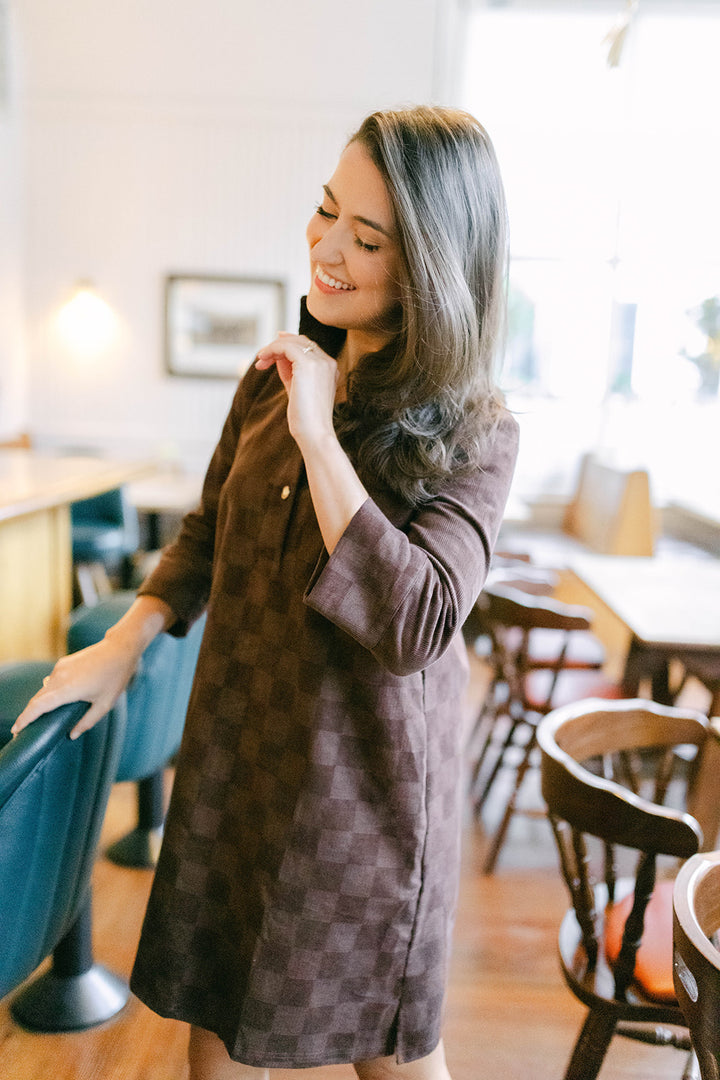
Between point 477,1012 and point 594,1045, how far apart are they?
68 centimetres

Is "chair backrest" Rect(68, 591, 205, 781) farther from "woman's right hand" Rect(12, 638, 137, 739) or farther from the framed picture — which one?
the framed picture

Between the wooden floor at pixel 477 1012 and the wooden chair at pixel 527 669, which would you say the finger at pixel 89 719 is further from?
the wooden chair at pixel 527 669

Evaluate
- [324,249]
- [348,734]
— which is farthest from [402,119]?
[348,734]

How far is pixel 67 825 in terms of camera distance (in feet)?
4.09

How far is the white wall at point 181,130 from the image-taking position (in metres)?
5.57

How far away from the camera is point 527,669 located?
9.18 feet

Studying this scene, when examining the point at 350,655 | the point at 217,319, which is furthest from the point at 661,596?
the point at 217,319

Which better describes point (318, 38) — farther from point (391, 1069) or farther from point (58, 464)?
point (391, 1069)

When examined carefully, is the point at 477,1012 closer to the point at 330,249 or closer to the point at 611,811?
the point at 611,811

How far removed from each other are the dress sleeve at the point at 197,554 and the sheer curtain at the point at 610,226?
14.9 feet

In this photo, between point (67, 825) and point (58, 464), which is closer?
point (67, 825)

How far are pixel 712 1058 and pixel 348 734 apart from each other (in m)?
0.48

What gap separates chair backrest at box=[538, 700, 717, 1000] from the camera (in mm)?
1326

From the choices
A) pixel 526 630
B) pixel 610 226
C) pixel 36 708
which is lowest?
pixel 526 630
